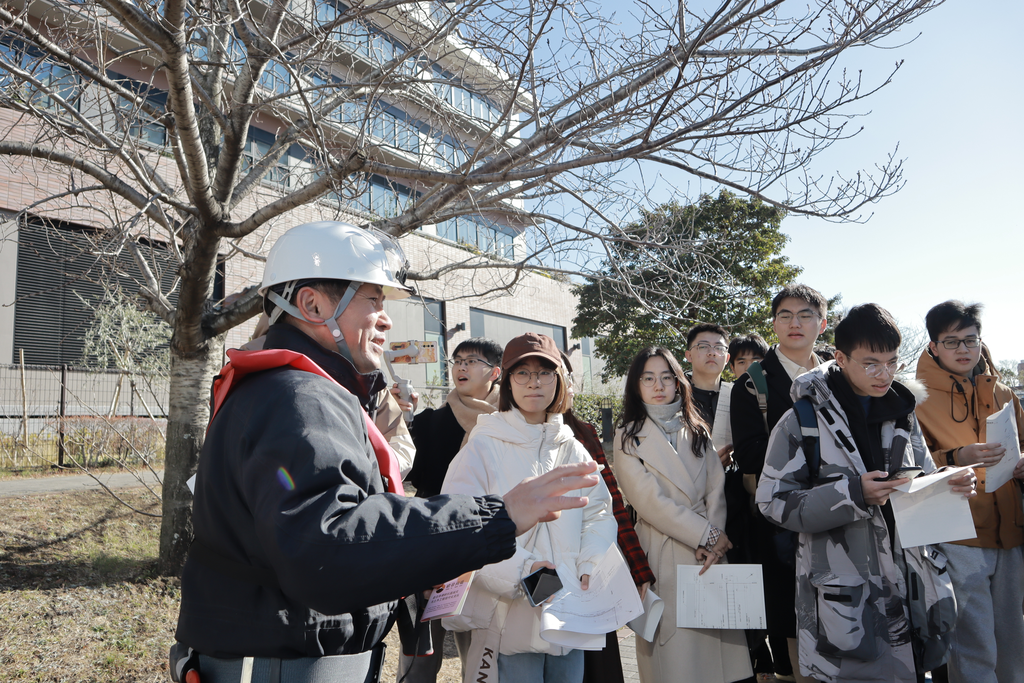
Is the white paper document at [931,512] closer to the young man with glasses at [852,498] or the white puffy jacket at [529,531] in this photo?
the young man with glasses at [852,498]

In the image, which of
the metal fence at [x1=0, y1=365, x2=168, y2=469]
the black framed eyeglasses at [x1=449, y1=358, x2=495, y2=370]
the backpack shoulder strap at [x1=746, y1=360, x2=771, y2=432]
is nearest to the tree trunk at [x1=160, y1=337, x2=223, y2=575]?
the metal fence at [x1=0, y1=365, x2=168, y2=469]

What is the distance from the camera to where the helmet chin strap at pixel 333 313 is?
70.0 inches

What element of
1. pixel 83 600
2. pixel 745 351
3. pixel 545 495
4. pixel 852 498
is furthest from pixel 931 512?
pixel 83 600

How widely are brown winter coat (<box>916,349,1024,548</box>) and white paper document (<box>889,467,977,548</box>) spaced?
97cm

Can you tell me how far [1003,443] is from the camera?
10.7ft

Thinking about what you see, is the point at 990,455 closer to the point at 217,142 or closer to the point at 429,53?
the point at 429,53

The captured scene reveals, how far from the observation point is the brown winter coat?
139 inches

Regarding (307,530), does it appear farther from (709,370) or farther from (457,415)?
(709,370)

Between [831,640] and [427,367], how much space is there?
19623 mm

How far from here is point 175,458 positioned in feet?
18.7

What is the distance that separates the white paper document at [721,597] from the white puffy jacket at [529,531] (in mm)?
663

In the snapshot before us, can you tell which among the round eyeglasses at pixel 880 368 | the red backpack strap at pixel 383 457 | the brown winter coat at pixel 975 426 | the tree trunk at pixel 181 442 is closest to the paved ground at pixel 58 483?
the tree trunk at pixel 181 442

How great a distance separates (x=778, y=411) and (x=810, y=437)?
0.79 meters

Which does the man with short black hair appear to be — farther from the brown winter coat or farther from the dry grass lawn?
the dry grass lawn
